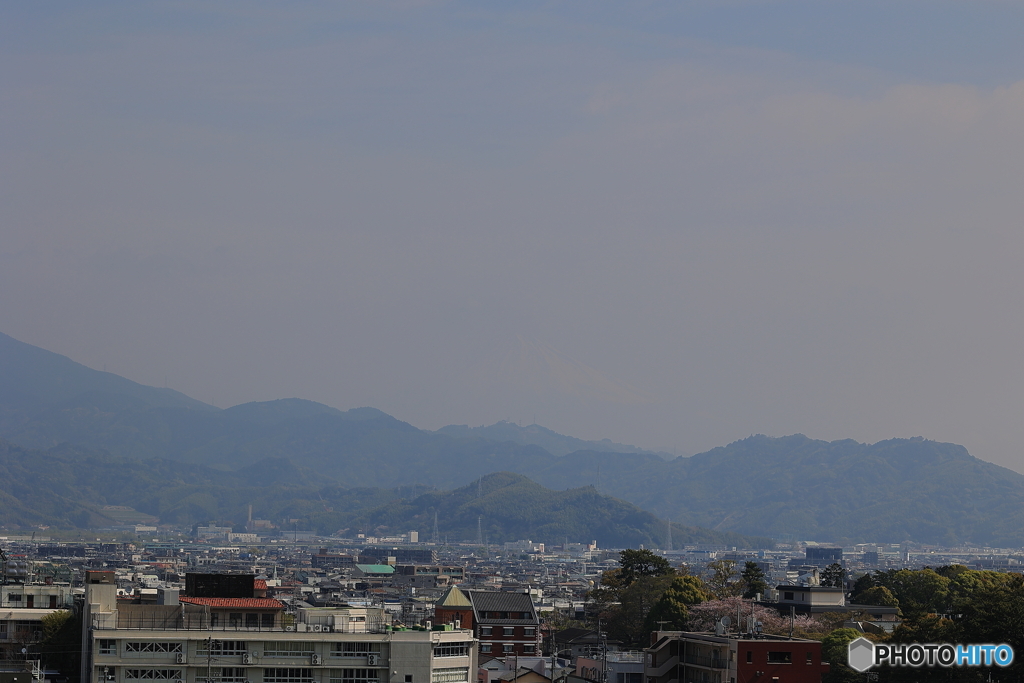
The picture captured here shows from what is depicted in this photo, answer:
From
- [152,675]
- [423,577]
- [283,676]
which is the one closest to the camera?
[152,675]

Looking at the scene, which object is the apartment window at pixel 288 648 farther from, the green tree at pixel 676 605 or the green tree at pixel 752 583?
the green tree at pixel 752 583

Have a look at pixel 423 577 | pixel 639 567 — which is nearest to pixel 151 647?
pixel 639 567

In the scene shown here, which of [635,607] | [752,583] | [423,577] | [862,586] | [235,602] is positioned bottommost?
[635,607]

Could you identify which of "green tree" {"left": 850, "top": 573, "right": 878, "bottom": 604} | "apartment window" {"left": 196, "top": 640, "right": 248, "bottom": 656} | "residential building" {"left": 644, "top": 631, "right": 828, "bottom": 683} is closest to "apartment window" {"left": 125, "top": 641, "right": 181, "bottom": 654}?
"apartment window" {"left": 196, "top": 640, "right": 248, "bottom": 656}

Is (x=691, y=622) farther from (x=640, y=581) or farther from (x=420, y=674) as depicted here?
(x=420, y=674)

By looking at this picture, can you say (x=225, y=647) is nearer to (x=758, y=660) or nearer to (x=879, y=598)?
(x=758, y=660)

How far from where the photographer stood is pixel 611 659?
2208 inches

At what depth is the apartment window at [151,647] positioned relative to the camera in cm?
3878

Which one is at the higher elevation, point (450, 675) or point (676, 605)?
point (676, 605)

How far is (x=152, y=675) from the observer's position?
38.7 metres

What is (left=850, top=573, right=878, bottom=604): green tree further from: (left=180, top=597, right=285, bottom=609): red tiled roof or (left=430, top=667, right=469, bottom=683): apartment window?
(left=180, top=597, right=285, bottom=609): red tiled roof

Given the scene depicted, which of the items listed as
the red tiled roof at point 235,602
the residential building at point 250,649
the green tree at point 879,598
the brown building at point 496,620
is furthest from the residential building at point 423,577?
the residential building at point 250,649

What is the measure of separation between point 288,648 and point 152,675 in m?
3.80

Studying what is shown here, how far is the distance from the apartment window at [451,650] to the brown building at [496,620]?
2396cm
